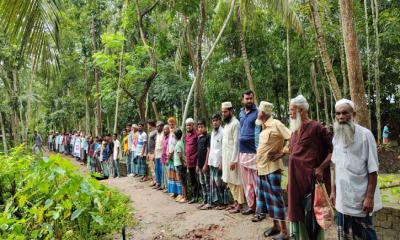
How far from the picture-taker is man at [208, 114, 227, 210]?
19.4ft

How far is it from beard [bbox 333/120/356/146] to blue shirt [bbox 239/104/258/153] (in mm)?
2107

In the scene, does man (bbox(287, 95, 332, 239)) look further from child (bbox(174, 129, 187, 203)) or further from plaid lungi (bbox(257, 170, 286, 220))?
child (bbox(174, 129, 187, 203))

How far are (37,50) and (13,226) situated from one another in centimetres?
186

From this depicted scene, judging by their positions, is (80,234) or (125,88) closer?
(80,234)

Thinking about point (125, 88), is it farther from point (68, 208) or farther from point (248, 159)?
point (68, 208)

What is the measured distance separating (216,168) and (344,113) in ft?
10.4

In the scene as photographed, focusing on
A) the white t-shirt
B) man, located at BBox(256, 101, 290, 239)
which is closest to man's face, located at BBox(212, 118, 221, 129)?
man, located at BBox(256, 101, 290, 239)

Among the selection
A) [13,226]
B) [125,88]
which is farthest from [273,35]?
[13,226]

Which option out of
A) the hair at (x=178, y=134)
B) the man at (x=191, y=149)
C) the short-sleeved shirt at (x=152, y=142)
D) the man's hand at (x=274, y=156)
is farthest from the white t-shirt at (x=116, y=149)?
the man's hand at (x=274, y=156)

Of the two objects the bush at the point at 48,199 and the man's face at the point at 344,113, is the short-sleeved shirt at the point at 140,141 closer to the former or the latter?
the bush at the point at 48,199

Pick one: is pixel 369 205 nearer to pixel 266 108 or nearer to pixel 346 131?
pixel 346 131

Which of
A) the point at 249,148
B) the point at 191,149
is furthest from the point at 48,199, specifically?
the point at 191,149

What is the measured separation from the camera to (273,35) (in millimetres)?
14703

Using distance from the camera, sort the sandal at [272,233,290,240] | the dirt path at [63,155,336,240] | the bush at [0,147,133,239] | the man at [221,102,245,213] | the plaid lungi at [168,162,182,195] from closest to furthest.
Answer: the bush at [0,147,133,239]
the sandal at [272,233,290,240]
the dirt path at [63,155,336,240]
the man at [221,102,245,213]
the plaid lungi at [168,162,182,195]
